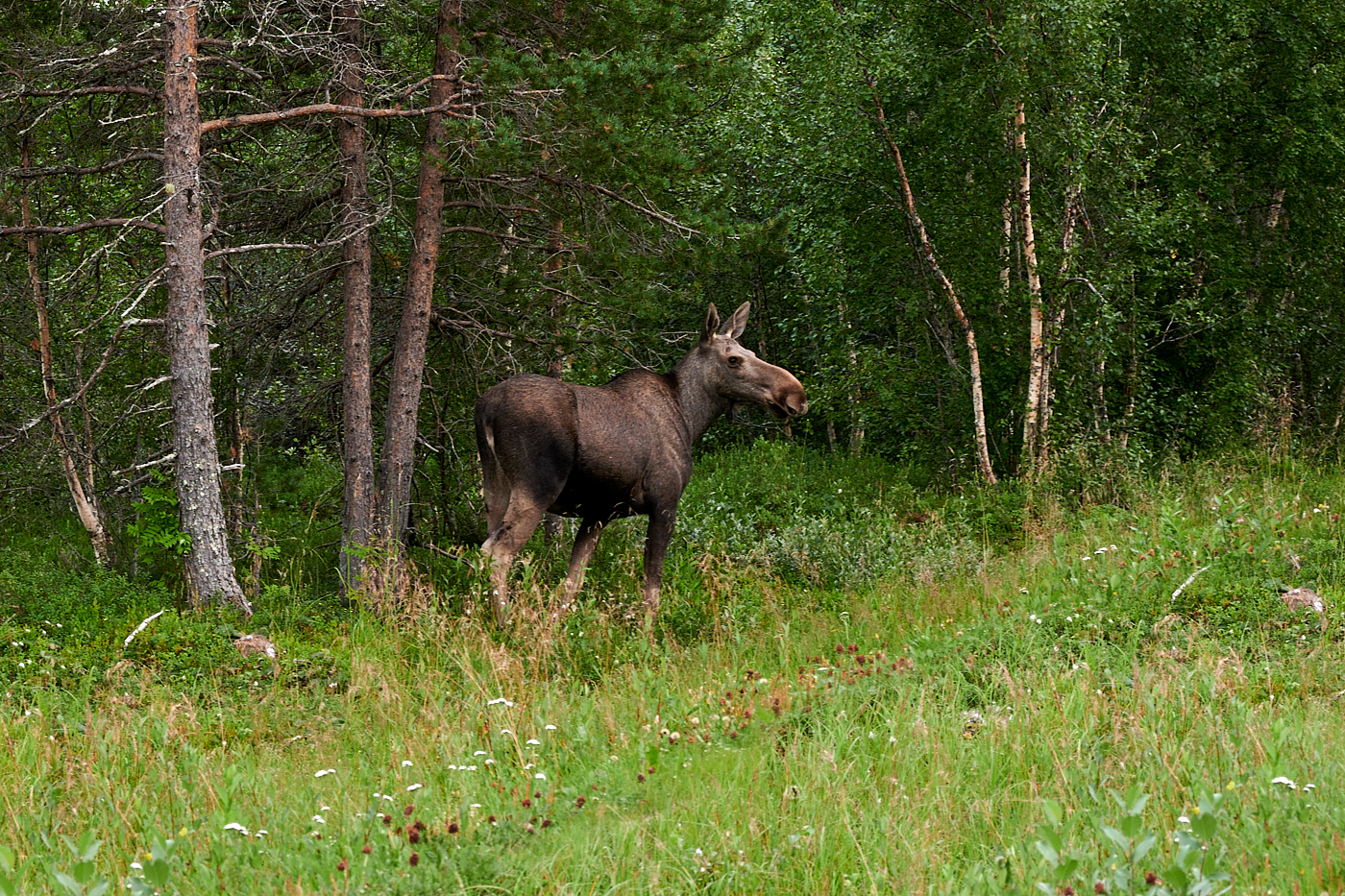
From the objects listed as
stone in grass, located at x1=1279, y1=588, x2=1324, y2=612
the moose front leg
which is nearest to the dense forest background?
the moose front leg

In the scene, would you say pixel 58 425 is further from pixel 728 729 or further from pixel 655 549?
pixel 728 729

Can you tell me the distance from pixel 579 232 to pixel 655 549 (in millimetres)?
3345

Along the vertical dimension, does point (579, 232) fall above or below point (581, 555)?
above

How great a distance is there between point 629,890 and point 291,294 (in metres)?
8.87

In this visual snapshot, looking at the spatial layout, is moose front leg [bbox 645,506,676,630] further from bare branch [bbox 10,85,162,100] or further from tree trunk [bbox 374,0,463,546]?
bare branch [bbox 10,85,162,100]

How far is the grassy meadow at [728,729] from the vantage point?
13.5 ft

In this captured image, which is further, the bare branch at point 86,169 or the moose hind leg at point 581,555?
the moose hind leg at point 581,555

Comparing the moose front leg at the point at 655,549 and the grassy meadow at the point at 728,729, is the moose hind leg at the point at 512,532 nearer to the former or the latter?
the grassy meadow at the point at 728,729

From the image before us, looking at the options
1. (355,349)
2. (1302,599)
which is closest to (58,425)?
(355,349)

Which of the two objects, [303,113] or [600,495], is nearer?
[303,113]

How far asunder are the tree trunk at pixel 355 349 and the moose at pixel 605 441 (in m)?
1.40

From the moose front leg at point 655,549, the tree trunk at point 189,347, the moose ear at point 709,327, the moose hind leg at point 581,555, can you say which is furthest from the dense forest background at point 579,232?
the moose front leg at point 655,549

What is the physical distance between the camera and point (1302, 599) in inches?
303

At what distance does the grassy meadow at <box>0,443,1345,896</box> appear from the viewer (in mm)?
4113
